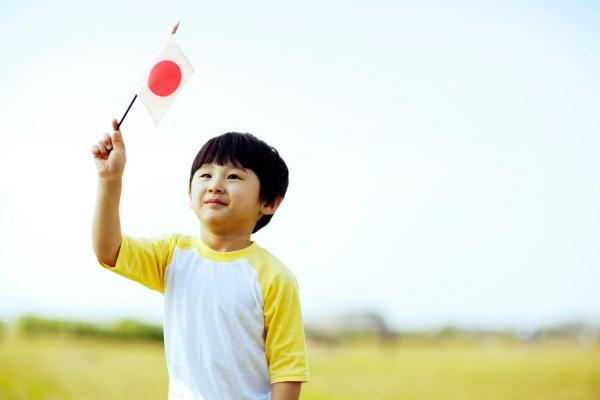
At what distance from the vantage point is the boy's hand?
1.44 meters

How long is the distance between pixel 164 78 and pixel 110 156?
273 mm

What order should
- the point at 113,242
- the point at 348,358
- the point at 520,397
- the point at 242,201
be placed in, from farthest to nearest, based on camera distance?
the point at 348,358
the point at 520,397
the point at 242,201
the point at 113,242

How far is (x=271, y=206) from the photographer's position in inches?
66.2

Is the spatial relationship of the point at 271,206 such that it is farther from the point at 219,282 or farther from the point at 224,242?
the point at 219,282

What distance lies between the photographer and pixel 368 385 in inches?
158

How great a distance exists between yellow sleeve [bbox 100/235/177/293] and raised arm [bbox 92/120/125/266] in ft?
0.12

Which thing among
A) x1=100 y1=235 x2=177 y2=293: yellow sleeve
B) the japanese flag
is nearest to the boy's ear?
x1=100 y1=235 x2=177 y2=293: yellow sleeve

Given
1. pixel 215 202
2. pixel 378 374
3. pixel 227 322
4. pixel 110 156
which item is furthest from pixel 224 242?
pixel 378 374

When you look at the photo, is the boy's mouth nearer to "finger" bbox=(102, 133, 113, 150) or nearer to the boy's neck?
the boy's neck

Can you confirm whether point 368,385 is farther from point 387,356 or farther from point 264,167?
point 264,167

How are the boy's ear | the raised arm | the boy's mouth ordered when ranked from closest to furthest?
1. the raised arm
2. the boy's mouth
3. the boy's ear

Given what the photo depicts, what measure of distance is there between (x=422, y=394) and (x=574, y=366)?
155cm

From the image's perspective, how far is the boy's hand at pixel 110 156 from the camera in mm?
1437

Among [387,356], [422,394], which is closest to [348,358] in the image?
[387,356]
